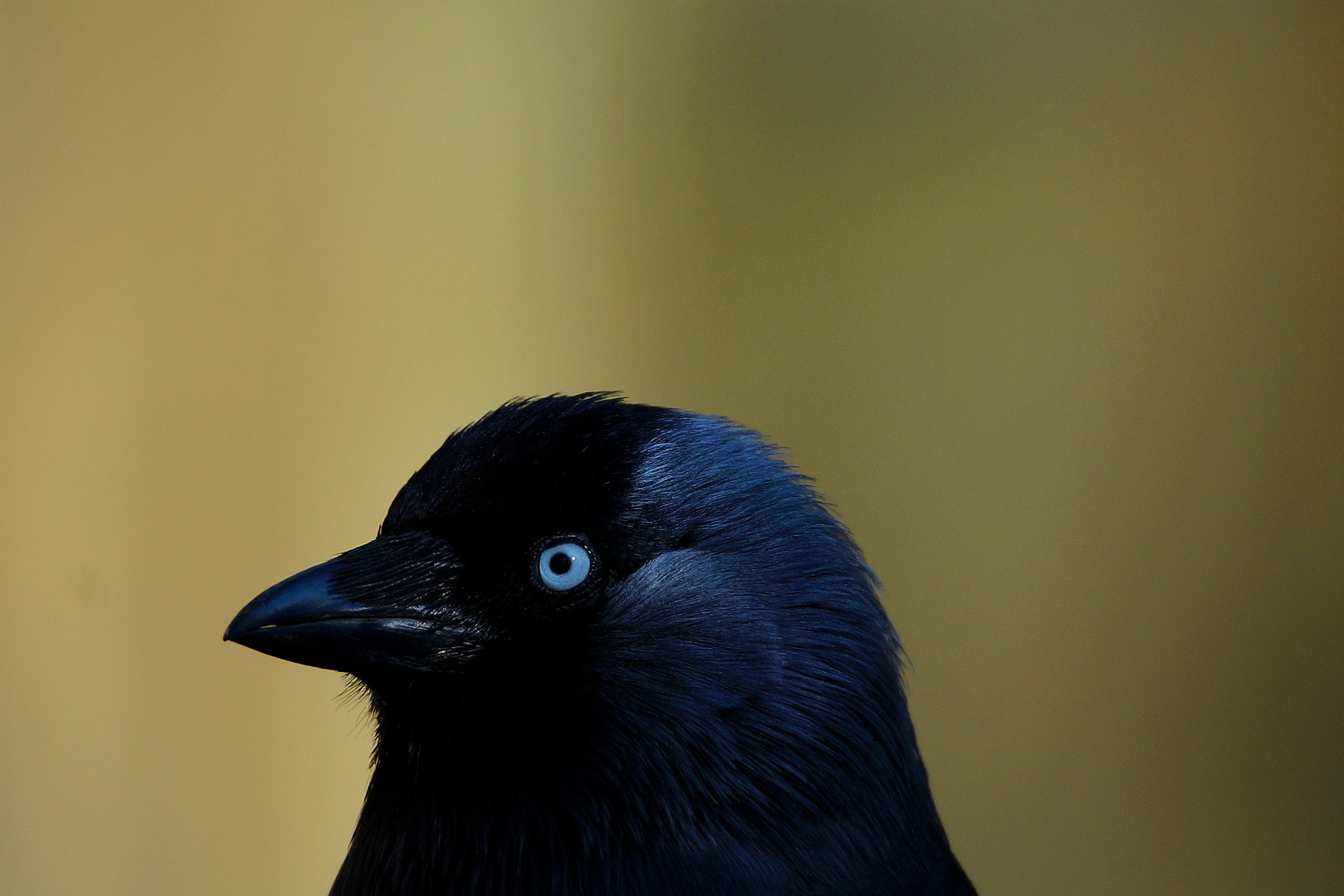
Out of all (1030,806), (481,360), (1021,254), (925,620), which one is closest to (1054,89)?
(1021,254)

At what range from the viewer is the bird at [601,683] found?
1.18 meters

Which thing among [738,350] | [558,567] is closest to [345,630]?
[558,567]

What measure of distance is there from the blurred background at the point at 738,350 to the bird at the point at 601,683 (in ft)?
5.30

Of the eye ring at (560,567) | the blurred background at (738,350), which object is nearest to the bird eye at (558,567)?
the eye ring at (560,567)

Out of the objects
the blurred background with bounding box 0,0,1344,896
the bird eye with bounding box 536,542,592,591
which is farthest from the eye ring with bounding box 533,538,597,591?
the blurred background with bounding box 0,0,1344,896

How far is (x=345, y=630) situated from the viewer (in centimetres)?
118

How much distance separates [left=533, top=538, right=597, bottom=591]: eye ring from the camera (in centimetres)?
122

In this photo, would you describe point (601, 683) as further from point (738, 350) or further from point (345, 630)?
point (738, 350)

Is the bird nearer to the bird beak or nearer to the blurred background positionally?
the bird beak

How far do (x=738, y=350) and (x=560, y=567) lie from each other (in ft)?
6.56

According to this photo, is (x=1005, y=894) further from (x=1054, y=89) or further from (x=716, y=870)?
(x=716, y=870)

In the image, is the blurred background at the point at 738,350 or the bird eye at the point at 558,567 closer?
the bird eye at the point at 558,567

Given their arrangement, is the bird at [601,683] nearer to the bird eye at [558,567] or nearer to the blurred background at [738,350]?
the bird eye at [558,567]

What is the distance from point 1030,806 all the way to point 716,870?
7.09 ft
